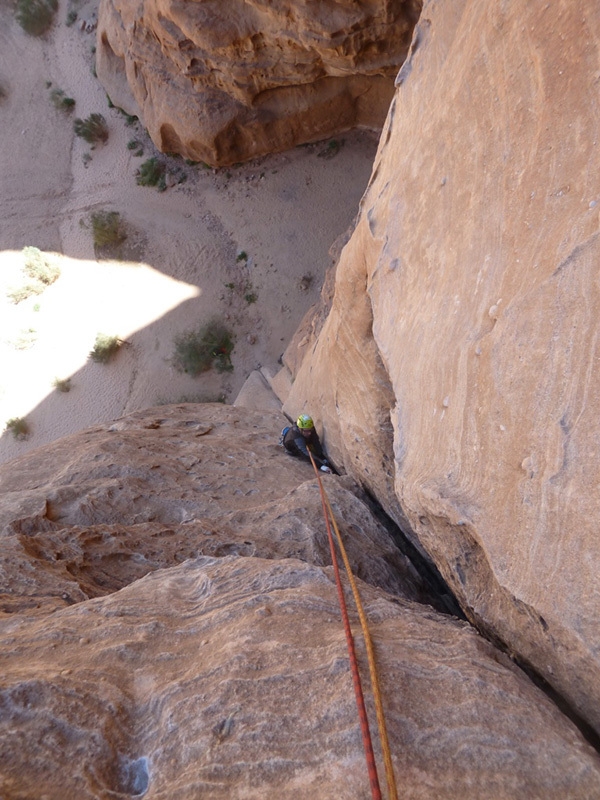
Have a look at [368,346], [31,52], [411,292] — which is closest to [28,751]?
[411,292]

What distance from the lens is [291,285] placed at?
40.2 ft

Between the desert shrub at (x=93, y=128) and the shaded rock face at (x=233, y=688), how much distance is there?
1519 centimetres

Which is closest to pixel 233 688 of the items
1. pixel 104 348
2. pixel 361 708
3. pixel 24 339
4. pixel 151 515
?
pixel 361 708

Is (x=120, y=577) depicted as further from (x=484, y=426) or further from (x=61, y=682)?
(x=484, y=426)

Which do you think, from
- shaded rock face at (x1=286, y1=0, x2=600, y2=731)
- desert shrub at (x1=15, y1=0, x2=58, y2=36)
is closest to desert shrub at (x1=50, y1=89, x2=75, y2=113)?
desert shrub at (x1=15, y1=0, x2=58, y2=36)

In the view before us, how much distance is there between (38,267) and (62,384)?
11.7 ft

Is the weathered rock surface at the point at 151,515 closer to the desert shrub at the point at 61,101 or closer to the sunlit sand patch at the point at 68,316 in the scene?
the sunlit sand patch at the point at 68,316

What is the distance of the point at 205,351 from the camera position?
11922 millimetres

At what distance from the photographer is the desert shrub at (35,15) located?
54.2ft

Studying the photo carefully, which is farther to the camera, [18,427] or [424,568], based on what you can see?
[18,427]

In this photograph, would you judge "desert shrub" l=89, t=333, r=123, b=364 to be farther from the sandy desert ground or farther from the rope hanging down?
the rope hanging down

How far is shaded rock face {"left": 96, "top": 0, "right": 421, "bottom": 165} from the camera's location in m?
8.62

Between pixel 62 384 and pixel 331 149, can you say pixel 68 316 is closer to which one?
pixel 62 384

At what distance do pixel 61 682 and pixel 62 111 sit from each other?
18555mm
